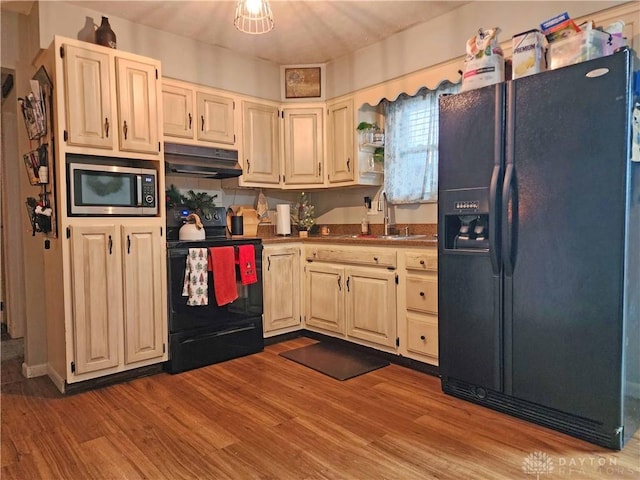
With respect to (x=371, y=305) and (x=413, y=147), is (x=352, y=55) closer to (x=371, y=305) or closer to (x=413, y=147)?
(x=413, y=147)

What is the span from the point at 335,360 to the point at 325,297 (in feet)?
1.90

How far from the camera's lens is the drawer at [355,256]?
121 inches

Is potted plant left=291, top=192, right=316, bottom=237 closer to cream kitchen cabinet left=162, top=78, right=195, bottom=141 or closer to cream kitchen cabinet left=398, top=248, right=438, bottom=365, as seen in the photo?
cream kitchen cabinet left=162, top=78, right=195, bottom=141

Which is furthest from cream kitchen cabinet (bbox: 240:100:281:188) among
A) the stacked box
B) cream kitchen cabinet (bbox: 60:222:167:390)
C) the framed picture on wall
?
the stacked box

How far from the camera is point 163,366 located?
120 inches

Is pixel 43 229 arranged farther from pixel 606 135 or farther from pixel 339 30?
pixel 606 135

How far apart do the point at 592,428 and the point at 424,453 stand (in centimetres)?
79

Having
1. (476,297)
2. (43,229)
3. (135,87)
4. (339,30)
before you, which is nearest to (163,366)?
(43,229)

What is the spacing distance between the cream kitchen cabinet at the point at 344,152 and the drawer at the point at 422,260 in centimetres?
109

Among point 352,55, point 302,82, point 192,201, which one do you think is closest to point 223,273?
point 192,201

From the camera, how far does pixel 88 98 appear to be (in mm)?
2668

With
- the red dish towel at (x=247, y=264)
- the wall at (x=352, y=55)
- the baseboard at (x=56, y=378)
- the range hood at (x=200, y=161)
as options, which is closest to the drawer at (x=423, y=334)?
the wall at (x=352, y=55)

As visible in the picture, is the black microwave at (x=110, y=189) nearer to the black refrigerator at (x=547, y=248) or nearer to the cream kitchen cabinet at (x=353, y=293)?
the cream kitchen cabinet at (x=353, y=293)

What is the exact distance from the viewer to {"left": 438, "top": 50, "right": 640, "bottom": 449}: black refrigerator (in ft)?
6.25
